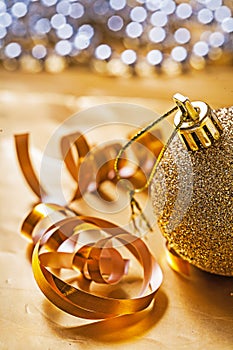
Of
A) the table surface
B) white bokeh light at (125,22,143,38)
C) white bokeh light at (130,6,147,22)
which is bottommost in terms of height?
the table surface

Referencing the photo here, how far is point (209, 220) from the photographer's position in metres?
0.63

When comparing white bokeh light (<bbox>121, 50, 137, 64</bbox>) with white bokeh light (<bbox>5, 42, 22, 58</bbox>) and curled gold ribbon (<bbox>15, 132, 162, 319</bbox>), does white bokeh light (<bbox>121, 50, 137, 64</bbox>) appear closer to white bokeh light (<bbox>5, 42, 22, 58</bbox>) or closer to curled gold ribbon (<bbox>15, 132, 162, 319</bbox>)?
white bokeh light (<bbox>5, 42, 22, 58</bbox>)

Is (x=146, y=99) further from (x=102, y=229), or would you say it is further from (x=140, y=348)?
(x=140, y=348)

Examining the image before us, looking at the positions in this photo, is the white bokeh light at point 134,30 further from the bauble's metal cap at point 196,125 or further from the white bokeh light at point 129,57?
the bauble's metal cap at point 196,125

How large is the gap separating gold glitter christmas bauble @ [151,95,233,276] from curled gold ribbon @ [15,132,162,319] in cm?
8

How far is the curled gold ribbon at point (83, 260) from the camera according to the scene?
0.66m

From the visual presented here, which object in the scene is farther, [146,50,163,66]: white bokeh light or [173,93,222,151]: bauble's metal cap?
[146,50,163,66]: white bokeh light

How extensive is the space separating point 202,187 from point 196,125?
60 mm

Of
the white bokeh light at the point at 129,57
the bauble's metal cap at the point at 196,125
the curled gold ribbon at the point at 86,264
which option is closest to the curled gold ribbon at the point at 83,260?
the curled gold ribbon at the point at 86,264

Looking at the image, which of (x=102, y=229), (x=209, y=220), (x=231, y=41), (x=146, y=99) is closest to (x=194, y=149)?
(x=209, y=220)

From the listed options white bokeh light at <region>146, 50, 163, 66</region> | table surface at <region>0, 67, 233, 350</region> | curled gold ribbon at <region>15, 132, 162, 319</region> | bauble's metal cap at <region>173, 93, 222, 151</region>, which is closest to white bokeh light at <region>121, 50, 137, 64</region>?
white bokeh light at <region>146, 50, 163, 66</region>

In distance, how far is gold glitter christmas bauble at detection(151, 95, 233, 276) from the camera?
0.62 meters

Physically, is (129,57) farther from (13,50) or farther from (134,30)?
(13,50)

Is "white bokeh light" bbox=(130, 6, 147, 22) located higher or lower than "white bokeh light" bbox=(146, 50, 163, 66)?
higher
